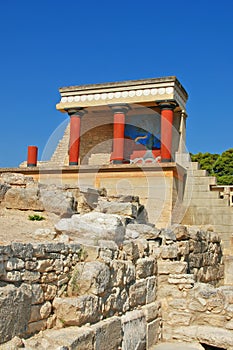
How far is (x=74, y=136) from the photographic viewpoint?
15.8 metres

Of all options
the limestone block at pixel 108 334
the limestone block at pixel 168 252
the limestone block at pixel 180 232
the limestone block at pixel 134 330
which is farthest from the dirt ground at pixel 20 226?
the limestone block at pixel 180 232

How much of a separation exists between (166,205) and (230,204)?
73.2 inches

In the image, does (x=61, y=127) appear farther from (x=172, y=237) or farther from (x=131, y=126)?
(x=172, y=237)

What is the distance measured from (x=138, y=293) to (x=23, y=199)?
270 cm

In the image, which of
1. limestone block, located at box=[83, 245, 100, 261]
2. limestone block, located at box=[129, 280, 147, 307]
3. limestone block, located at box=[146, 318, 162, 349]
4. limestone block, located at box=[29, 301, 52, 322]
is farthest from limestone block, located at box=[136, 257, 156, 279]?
limestone block, located at box=[29, 301, 52, 322]

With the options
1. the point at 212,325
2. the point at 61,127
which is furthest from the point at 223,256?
the point at 61,127

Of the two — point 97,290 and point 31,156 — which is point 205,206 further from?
point 97,290

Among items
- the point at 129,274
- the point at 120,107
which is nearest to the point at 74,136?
the point at 120,107

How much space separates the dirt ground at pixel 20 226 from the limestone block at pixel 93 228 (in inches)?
10.8

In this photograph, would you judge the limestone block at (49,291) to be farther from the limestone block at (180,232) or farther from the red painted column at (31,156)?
the red painted column at (31,156)

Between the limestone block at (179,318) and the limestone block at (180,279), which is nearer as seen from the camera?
the limestone block at (179,318)

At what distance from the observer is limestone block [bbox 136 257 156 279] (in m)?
5.52

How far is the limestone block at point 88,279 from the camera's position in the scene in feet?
14.0

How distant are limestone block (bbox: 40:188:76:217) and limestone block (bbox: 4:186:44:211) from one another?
93 millimetres
